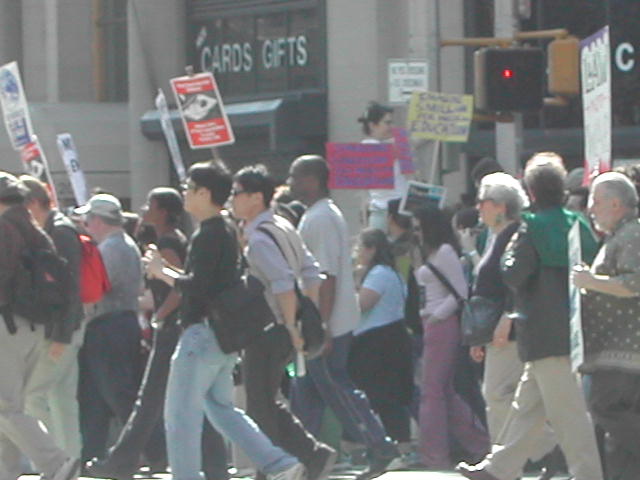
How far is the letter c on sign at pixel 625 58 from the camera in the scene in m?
21.5

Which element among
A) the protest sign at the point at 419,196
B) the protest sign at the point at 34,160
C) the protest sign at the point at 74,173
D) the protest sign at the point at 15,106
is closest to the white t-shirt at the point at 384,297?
the protest sign at the point at 419,196

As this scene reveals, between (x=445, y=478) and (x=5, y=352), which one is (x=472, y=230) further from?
(x=5, y=352)

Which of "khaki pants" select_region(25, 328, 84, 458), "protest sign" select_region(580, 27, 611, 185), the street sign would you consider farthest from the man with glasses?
the street sign

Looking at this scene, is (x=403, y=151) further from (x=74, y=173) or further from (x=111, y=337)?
(x=111, y=337)

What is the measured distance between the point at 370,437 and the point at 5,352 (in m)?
2.29

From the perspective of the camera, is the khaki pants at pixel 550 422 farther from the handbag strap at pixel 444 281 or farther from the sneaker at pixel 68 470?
the sneaker at pixel 68 470

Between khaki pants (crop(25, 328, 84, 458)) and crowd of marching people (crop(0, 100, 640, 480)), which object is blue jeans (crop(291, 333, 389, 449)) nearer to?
crowd of marching people (crop(0, 100, 640, 480))

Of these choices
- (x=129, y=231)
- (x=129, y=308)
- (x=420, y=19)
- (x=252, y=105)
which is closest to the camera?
(x=129, y=308)

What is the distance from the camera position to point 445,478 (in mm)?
11992

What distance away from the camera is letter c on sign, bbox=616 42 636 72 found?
2153 cm

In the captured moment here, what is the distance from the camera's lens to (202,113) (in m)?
16.5

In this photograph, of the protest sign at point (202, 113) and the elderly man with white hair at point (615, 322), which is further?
the protest sign at point (202, 113)

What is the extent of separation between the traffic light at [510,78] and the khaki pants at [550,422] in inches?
203

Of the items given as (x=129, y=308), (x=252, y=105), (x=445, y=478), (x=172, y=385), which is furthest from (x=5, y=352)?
(x=252, y=105)
